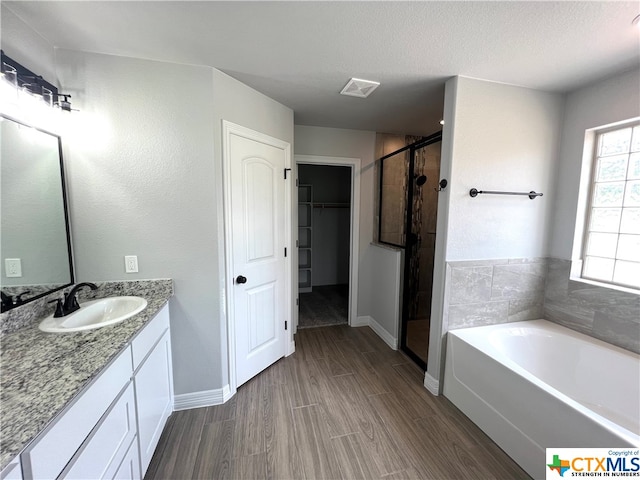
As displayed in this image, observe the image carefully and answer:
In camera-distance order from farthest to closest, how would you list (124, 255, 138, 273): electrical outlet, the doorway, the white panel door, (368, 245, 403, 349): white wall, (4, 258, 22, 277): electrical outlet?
the doorway → (368, 245, 403, 349): white wall → the white panel door → (124, 255, 138, 273): electrical outlet → (4, 258, 22, 277): electrical outlet

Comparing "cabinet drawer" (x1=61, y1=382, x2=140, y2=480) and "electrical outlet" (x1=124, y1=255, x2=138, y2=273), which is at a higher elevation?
"electrical outlet" (x1=124, y1=255, x2=138, y2=273)

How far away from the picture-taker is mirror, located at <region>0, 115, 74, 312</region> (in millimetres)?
1228

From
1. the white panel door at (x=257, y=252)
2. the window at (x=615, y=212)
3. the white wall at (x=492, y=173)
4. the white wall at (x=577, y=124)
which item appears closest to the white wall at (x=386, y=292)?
A: the white wall at (x=492, y=173)

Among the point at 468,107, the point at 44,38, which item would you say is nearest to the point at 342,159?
the point at 468,107

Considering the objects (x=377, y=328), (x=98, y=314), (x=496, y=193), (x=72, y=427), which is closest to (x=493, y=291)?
(x=496, y=193)

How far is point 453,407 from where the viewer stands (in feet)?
6.42

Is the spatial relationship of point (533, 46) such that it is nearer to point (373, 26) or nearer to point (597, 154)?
point (373, 26)

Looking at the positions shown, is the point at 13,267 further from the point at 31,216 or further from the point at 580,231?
the point at 580,231

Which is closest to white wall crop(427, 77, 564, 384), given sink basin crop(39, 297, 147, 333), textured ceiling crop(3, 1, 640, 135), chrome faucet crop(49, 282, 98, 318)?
textured ceiling crop(3, 1, 640, 135)

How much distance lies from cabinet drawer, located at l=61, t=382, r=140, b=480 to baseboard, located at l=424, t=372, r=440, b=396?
6.67 ft

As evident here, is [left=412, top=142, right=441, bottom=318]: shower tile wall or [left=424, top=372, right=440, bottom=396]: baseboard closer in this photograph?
[left=424, top=372, right=440, bottom=396]: baseboard

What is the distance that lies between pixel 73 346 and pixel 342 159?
2758 mm

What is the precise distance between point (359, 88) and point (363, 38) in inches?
22.9

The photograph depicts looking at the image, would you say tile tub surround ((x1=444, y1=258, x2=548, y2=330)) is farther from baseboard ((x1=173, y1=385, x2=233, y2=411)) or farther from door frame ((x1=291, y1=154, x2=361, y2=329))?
baseboard ((x1=173, y1=385, x2=233, y2=411))
